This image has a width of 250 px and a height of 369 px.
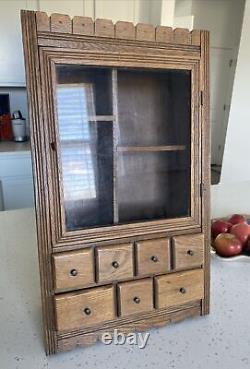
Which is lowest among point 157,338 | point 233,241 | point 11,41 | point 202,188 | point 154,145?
point 157,338

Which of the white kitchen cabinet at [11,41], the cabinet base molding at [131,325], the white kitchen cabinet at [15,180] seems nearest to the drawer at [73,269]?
the cabinet base molding at [131,325]

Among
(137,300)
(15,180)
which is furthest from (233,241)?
(15,180)

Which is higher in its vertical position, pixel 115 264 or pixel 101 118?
pixel 101 118

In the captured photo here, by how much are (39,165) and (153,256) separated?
307 mm

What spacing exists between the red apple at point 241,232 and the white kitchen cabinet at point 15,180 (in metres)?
1.84

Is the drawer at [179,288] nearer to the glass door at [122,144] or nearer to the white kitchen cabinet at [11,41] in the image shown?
the glass door at [122,144]

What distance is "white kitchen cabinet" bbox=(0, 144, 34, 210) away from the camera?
2396 millimetres

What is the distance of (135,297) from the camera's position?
670 millimetres

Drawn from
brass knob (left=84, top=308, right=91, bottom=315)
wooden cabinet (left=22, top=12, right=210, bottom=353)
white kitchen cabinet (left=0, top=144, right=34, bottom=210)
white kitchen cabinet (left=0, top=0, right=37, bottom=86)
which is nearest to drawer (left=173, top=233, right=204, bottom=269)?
wooden cabinet (left=22, top=12, right=210, bottom=353)

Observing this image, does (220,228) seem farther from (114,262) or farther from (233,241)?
(114,262)

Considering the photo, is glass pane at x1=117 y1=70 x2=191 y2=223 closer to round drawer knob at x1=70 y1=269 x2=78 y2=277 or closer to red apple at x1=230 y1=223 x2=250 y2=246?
round drawer knob at x1=70 y1=269 x2=78 y2=277

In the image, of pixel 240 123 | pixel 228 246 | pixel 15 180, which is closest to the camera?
pixel 228 246

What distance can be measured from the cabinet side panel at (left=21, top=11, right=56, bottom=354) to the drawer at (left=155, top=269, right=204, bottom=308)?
9.2 inches

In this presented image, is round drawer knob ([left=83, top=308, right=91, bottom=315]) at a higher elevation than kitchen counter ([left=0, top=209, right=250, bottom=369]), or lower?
higher
